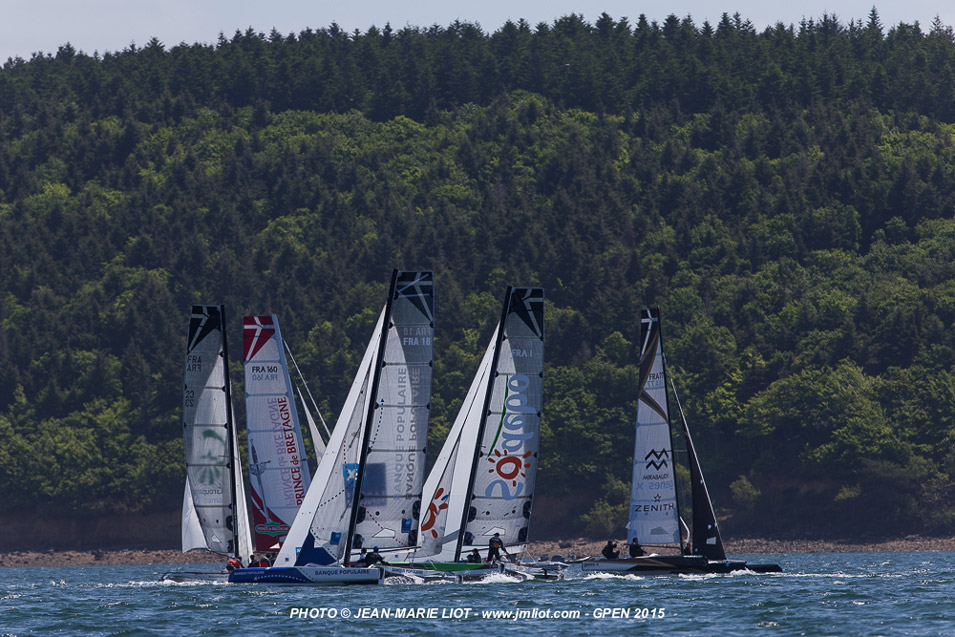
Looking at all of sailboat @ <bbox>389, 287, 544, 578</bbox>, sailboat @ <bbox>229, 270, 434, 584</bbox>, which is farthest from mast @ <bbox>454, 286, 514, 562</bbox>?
sailboat @ <bbox>229, 270, 434, 584</bbox>

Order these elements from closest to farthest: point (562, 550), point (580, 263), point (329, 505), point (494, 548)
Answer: point (329, 505), point (494, 548), point (562, 550), point (580, 263)

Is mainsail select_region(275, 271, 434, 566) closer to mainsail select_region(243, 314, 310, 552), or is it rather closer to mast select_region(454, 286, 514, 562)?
mast select_region(454, 286, 514, 562)

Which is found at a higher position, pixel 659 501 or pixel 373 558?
pixel 659 501

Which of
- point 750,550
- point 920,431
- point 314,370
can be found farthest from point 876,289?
point 314,370

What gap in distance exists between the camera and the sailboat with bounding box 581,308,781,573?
47.6 meters

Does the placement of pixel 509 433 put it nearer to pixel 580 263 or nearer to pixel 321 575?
Answer: pixel 321 575

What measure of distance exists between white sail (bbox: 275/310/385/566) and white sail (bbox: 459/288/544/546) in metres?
4.42

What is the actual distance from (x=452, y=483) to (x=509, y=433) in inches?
93.0

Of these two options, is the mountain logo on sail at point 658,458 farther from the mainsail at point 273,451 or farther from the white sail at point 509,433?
the mainsail at point 273,451

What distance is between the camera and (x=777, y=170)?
157 metres

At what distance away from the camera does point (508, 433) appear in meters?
45.8

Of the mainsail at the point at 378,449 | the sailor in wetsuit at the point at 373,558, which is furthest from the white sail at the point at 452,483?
the mainsail at the point at 378,449

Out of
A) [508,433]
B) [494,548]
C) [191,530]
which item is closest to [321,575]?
[494,548]

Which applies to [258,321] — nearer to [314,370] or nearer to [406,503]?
[406,503]
